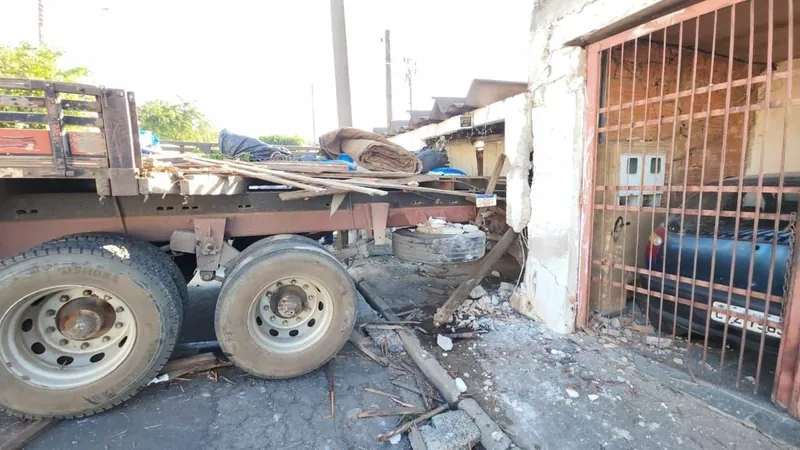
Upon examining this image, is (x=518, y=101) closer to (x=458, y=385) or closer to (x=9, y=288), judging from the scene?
(x=458, y=385)

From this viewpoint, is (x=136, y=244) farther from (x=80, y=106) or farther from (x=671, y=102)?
(x=671, y=102)

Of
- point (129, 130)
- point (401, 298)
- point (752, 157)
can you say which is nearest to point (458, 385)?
point (401, 298)

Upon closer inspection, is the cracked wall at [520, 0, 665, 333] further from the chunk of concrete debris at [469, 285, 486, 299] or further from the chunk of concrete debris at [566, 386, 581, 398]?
the chunk of concrete debris at [566, 386, 581, 398]

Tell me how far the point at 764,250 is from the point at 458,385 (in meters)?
2.59

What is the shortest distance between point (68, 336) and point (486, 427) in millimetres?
3071

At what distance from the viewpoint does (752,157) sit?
5.56 metres

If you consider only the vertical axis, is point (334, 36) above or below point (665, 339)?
above

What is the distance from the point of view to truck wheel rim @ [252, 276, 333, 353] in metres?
3.09

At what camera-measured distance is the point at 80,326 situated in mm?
2627

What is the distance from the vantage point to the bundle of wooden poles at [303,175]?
3092 mm

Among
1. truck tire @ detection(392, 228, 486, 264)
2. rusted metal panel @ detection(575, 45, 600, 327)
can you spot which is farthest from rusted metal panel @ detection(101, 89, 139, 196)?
rusted metal panel @ detection(575, 45, 600, 327)

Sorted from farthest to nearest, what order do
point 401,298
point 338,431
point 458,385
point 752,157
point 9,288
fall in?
point 752,157
point 401,298
point 458,385
point 338,431
point 9,288

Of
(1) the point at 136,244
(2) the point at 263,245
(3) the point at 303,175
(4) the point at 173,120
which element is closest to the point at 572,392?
(2) the point at 263,245

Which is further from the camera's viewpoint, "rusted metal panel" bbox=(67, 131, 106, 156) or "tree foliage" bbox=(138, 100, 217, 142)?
"tree foliage" bbox=(138, 100, 217, 142)
